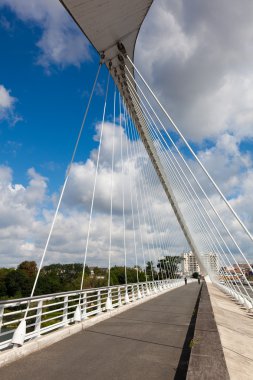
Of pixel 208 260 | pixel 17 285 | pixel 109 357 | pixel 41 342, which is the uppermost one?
pixel 17 285

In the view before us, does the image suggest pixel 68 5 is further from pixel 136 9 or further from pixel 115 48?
pixel 115 48

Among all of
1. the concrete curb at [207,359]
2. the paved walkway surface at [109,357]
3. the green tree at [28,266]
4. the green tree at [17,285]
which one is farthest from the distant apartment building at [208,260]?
the green tree at [28,266]

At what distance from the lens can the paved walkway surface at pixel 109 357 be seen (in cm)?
554

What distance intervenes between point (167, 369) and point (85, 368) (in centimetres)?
142

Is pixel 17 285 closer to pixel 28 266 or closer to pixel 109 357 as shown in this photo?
pixel 28 266

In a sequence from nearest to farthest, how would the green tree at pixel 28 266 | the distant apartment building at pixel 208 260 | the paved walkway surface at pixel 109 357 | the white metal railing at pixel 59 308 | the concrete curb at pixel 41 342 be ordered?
the paved walkway surface at pixel 109 357, the concrete curb at pixel 41 342, the white metal railing at pixel 59 308, the distant apartment building at pixel 208 260, the green tree at pixel 28 266

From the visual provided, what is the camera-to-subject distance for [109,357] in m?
6.73

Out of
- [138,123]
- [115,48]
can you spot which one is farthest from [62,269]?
[115,48]

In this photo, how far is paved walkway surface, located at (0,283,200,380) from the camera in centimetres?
554

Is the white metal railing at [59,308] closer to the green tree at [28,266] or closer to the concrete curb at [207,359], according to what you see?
the concrete curb at [207,359]

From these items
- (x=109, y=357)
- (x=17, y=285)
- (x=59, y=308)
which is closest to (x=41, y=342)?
(x=109, y=357)

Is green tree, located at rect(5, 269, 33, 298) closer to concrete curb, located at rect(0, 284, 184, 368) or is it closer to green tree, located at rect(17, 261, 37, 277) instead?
green tree, located at rect(17, 261, 37, 277)

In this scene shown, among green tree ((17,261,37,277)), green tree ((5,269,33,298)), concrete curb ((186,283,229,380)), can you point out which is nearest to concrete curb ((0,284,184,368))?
concrete curb ((186,283,229,380))

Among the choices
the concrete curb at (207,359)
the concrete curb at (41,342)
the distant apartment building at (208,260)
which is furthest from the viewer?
the distant apartment building at (208,260)
